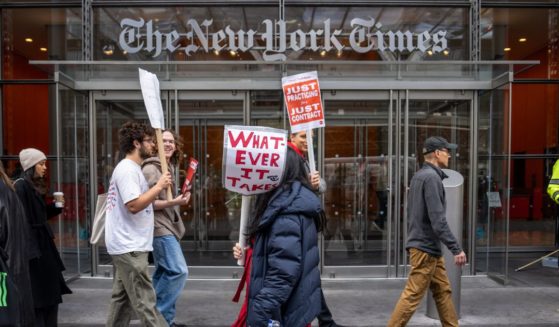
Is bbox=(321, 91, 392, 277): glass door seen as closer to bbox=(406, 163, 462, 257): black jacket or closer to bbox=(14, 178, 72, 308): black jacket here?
bbox=(406, 163, 462, 257): black jacket

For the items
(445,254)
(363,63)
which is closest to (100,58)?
(363,63)

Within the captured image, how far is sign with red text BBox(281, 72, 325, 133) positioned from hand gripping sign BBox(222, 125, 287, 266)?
149 centimetres

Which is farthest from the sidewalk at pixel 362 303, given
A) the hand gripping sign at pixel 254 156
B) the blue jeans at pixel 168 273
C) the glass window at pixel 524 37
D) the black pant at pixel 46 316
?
the glass window at pixel 524 37

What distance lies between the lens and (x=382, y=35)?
8.38m

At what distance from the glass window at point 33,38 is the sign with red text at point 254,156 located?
271 inches

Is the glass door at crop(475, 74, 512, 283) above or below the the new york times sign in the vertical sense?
below

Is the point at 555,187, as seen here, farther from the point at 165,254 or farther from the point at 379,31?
the point at 165,254

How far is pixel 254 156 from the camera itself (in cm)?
289

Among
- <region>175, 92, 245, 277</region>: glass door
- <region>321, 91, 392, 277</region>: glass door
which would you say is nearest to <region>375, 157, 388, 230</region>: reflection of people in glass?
<region>321, 91, 392, 277</region>: glass door

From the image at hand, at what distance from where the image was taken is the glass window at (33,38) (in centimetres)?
870

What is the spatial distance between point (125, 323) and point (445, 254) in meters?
3.51

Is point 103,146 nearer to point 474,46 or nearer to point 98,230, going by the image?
point 98,230

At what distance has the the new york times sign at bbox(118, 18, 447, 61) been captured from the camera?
8.31m

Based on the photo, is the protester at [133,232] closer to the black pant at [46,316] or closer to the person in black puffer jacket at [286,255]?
the black pant at [46,316]
